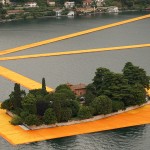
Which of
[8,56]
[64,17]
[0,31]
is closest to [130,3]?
[64,17]

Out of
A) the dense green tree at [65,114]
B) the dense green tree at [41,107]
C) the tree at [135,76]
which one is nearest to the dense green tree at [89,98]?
the dense green tree at [65,114]

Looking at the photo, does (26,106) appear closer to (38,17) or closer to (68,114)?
(68,114)

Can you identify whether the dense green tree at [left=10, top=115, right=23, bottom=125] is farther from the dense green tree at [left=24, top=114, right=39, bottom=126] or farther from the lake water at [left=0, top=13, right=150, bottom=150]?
the lake water at [left=0, top=13, right=150, bottom=150]

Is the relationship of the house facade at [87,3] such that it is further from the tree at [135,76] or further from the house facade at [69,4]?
the tree at [135,76]

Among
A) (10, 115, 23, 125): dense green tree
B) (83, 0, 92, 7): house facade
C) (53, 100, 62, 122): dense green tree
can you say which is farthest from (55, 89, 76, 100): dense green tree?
(83, 0, 92, 7): house facade

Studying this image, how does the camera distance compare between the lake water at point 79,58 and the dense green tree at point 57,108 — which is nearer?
the lake water at point 79,58

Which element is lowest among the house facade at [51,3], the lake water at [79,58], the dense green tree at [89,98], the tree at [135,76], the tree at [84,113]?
the lake water at [79,58]
